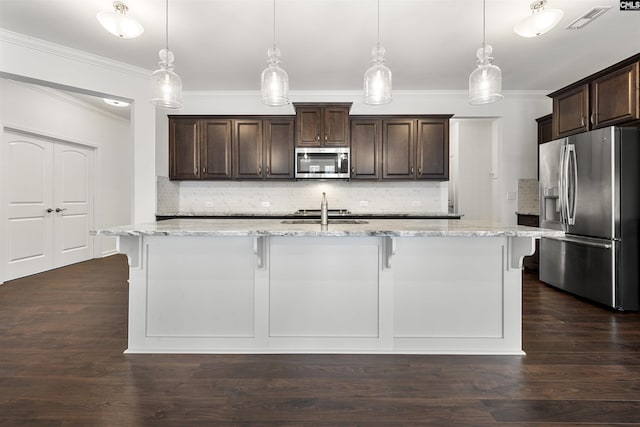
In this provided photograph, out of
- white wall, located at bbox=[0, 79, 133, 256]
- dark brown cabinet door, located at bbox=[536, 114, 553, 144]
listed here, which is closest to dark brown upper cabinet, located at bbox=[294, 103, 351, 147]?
white wall, located at bbox=[0, 79, 133, 256]

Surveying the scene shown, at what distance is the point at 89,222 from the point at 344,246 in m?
5.55

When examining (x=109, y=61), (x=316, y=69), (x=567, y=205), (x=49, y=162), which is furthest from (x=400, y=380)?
(x=49, y=162)

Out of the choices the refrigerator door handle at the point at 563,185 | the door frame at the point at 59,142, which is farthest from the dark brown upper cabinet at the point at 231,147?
the refrigerator door handle at the point at 563,185

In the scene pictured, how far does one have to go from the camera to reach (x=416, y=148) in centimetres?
480

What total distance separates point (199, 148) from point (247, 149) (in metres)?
0.72

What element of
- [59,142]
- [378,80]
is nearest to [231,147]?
[59,142]

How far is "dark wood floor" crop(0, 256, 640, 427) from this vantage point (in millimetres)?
1604

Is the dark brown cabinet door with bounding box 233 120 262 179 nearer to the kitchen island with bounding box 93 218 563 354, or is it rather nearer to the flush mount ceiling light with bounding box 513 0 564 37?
the kitchen island with bounding box 93 218 563 354

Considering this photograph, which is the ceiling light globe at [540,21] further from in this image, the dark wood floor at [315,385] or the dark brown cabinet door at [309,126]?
the dark brown cabinet door at [309,126]

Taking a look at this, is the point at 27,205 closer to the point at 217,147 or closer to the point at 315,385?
the point at 217,147

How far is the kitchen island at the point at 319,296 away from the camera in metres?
2.25

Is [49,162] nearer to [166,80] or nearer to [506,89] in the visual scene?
[166,80]

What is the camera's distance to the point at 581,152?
340cm

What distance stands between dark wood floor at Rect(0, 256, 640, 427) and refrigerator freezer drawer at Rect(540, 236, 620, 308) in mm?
608
